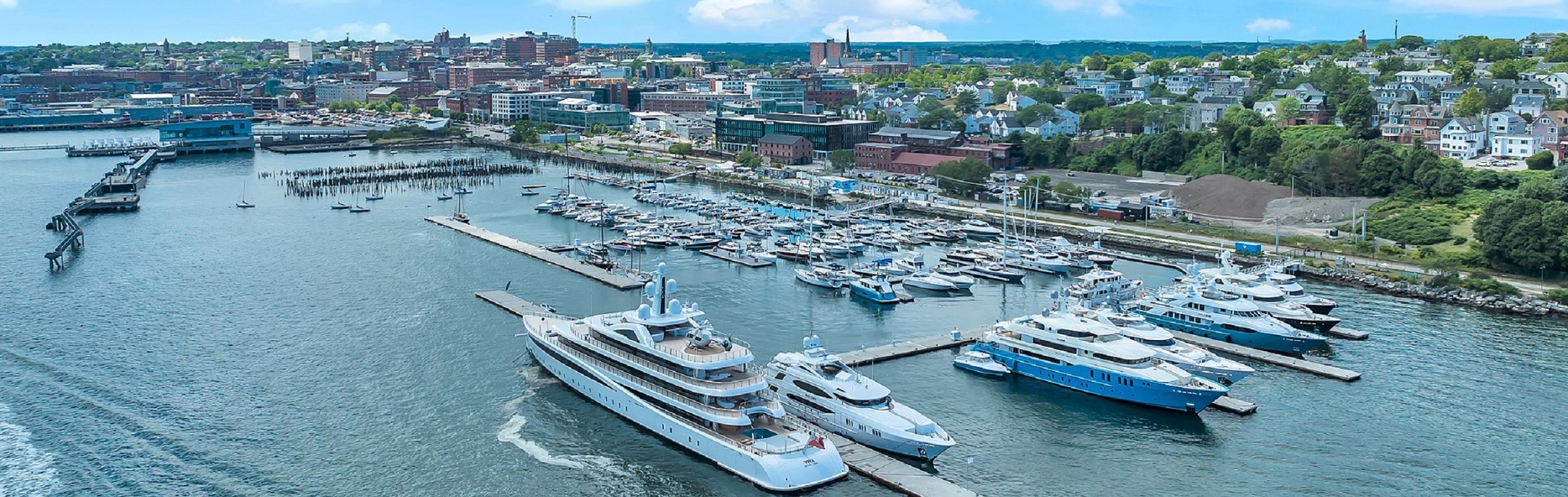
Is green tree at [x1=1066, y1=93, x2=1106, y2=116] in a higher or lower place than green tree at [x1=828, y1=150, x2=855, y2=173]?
higher

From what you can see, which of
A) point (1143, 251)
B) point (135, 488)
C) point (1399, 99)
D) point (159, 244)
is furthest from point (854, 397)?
point (1399, 99)

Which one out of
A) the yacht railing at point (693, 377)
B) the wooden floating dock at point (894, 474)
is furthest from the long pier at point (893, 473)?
the yacht railing at point (693, 377)

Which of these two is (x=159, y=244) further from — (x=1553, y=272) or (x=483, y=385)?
(x=1553, y=272)

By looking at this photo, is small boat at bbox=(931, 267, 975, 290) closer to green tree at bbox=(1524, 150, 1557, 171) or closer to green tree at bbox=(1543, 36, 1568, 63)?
green tree at bbox=(1524, 150, 1557, 171)

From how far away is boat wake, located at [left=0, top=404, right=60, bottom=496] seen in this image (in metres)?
17.8

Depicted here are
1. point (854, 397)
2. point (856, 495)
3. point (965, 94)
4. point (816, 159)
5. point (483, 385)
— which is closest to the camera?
point (856, 495)

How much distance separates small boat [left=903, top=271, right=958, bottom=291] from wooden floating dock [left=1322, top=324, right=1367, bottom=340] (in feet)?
28.9

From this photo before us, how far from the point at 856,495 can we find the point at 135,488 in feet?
33.2

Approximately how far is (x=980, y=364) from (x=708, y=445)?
7089 millimetres

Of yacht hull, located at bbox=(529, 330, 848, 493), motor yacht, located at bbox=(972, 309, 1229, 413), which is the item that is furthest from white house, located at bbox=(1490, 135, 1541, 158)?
yacht hull, located at bbox=(529, 330, 848, 493)

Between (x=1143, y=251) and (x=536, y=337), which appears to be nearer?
(x=536, y=337)

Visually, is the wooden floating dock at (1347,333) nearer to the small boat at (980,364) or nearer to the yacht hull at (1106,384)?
the yacht hull at (1106,384)

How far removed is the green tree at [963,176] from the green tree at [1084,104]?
71.8ft

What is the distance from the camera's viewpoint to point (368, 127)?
83750 millimetres
